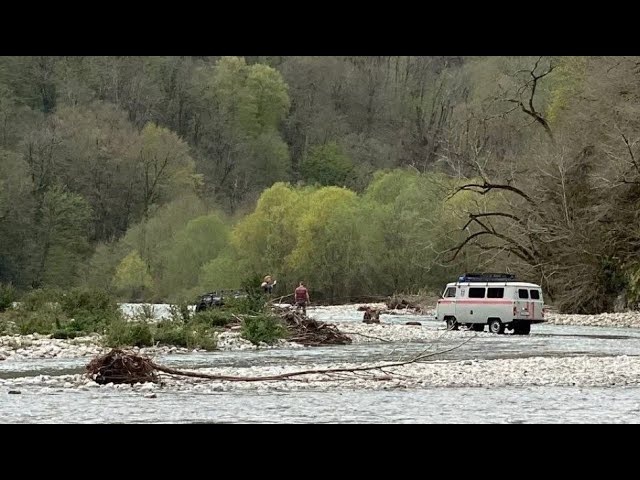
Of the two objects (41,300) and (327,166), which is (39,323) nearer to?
(41,300)

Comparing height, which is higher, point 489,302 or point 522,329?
point 489,302

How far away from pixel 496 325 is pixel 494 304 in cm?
81

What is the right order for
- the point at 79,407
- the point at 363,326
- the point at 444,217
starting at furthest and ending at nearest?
the point at 444,217 → the point at 363,326 → the point at 79,407

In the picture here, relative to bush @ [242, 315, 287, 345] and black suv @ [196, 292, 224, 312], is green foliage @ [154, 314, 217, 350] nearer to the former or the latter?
bush @ [242, 315, 287, 345]

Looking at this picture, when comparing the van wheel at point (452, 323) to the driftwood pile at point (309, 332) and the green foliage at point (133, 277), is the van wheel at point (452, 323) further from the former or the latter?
the green foliage at point (133, 277)

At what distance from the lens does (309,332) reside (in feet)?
101

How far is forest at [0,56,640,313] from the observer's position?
4728cm

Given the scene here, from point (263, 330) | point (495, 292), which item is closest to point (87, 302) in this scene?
point (263, 330)

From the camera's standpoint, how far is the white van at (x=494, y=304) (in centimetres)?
3503

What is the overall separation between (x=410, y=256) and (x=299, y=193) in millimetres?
13197

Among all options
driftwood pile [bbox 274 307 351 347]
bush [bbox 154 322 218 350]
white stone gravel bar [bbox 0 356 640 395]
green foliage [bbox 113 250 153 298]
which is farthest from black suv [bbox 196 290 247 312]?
green foliage [bbox 113 250 153 298]

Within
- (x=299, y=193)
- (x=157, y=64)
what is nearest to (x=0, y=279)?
(x=299, y=193)

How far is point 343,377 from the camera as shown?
779 inches
